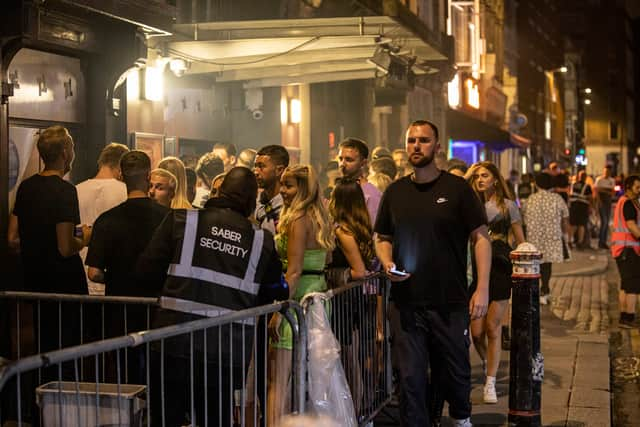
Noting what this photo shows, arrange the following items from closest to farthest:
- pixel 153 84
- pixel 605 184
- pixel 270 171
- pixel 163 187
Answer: pixel 163 187 < pixel 270 171 < pixel 153 84 < pixel 605 184

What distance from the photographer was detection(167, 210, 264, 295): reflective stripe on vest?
5766 millimetres

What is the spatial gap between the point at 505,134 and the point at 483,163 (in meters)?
25.9

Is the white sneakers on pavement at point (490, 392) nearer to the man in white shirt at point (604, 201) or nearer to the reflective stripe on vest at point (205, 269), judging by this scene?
the reflective stripe on vest at point (205, 269)

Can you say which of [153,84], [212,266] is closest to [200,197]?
[153,84]

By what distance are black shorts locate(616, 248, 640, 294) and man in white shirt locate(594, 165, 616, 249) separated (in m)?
13.3

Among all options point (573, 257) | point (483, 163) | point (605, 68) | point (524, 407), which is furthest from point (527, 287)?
point (605, 68)

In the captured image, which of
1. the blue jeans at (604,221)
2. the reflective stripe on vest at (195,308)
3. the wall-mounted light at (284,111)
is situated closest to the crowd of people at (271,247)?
the reflective stripe on vest at (195,308)

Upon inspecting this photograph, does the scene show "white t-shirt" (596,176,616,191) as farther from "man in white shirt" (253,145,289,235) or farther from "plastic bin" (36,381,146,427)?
"plastic bin" (36,381,146,427)

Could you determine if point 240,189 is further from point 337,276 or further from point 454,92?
point 454,92

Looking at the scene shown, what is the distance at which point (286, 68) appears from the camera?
14711mm

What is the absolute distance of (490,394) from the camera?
900 cm

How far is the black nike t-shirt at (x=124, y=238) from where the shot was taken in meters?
6.92

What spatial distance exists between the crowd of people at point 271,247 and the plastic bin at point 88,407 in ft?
1.91

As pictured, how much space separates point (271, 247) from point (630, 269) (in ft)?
30.0
